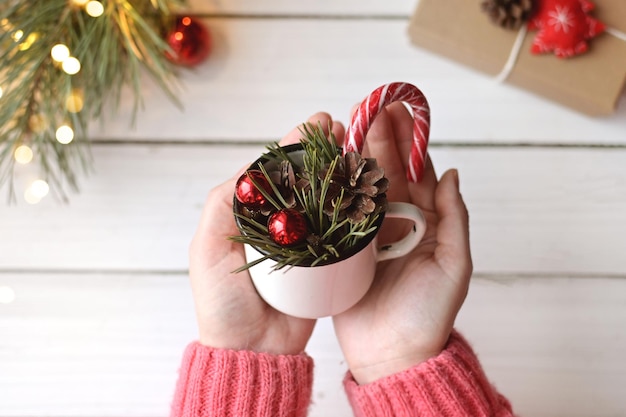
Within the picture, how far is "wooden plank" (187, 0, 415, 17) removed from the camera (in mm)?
925

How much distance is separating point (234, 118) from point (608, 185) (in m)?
0.53

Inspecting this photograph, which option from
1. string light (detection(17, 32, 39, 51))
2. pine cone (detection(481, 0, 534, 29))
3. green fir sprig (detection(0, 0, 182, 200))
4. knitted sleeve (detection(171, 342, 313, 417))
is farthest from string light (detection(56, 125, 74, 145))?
pine cone (detection(481, 0, 534, 29))

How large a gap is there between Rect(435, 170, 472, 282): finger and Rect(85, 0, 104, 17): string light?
1.59ft

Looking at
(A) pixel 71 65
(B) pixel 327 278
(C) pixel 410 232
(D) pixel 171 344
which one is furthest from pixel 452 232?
(A) pixel 71 65

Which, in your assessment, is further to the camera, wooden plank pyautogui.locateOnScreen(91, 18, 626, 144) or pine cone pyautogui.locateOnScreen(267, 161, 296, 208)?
wooden plank pyautogui.locateOnScreen(91, 18, 626, 144)

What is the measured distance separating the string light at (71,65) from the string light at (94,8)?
0.21 ft

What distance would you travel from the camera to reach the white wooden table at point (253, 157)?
836 millimetres

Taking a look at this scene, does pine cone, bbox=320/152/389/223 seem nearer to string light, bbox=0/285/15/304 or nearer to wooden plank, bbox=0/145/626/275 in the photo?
wooden plank, bbox=0/145/626/275

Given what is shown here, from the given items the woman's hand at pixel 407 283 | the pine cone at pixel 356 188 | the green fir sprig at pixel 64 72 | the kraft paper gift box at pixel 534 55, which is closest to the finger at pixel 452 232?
the woman's hand at pixel 407 283

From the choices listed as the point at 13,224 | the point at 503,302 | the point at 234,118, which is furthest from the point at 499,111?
the point at 13,224

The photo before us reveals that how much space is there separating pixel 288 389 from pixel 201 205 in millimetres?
316

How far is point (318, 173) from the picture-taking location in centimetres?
55

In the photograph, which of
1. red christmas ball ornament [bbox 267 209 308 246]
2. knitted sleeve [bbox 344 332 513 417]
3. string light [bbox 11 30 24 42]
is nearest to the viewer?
red christmas ball ornament [bbox 267 209 308 246]

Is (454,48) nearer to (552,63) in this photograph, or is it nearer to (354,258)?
(552,63)
